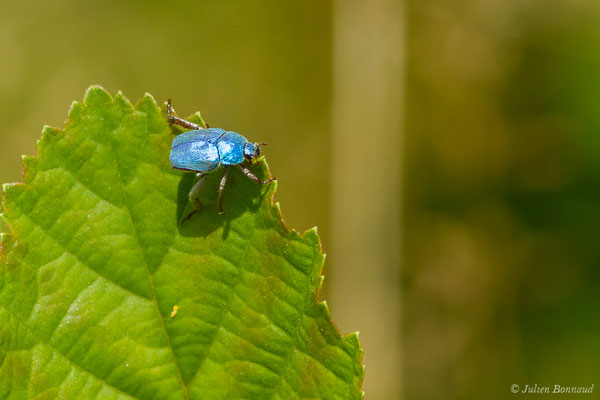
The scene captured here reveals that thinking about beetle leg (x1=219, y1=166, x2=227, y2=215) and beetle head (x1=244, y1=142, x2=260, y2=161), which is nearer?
beetle leg (x1=219, y1=166, x2=227, y2=215)

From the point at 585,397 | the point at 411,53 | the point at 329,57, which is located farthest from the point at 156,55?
the point at 585,397

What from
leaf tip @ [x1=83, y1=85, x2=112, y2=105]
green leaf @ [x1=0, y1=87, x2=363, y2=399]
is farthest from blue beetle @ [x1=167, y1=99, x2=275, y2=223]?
leaf tip @ [x1=83, y1=85, x2=112, y2=105]

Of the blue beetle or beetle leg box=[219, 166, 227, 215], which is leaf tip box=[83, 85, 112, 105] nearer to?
the blue beetle

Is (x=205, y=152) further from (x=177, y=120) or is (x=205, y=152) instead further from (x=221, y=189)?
(x=221, y=189)

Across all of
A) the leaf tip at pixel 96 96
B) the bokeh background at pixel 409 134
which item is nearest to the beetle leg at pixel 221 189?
the leaf tip at pixel 96 96

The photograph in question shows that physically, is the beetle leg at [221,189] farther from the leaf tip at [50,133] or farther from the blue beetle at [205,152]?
the leaf tip at [50,133]

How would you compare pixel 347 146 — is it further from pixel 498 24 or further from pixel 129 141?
pixel 129 141

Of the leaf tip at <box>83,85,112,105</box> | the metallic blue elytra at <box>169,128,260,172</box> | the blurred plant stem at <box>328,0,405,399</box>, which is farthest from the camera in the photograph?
the blurred plant stem at <box>328,0,405,399</box>

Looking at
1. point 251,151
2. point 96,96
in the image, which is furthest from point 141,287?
point 251,151
